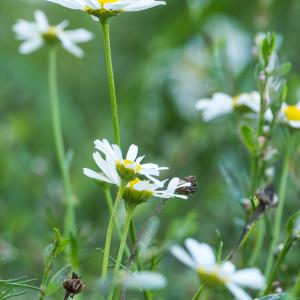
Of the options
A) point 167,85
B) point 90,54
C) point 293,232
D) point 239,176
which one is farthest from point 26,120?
point 293,232

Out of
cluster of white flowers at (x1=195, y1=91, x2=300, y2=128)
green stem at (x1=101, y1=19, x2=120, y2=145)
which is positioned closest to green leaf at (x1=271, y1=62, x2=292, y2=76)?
cluster of white flowers at (x1=195, y1=91, x2=300, y2=128)

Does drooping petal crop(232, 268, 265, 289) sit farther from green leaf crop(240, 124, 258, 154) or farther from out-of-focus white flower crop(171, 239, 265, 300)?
green leaf crop(240, 124, 258, 154)

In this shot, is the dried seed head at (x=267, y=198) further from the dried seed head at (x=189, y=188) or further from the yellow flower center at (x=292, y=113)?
the yellow flower center at (x=292, y=113)

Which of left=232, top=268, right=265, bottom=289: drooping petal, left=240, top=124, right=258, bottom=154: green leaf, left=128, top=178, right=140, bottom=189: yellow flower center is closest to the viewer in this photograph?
left=232, top=268, right=265, bottom=289: drooping petal

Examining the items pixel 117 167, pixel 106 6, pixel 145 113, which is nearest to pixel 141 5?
pixel 106 6

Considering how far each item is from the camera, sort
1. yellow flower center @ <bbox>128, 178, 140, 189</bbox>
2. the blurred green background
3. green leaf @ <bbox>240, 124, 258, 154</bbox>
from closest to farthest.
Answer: yellow flower center @ <bbox>128, 178, 140, 189</bbox> < green leaf @ <bbox>240, 124, 258, 154</bbox> < the blurred green background

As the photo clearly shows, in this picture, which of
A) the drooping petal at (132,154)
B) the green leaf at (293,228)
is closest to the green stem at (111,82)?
the drooping petal at (132,154)
